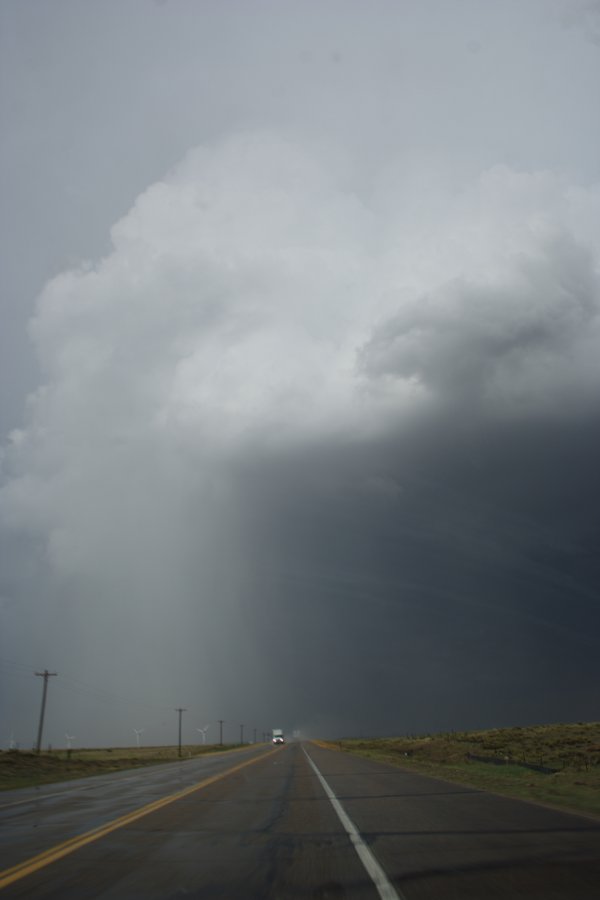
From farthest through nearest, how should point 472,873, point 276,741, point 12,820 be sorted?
1. point 276,741
2. point 12,820
3. point 472,873

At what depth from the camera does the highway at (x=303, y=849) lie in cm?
758

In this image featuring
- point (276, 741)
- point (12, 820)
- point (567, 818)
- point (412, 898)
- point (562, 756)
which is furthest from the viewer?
point (276, 741)

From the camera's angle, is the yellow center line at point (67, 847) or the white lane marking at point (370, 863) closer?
the white lane marking at point (370, 863)

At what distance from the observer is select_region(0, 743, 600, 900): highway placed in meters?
7.58

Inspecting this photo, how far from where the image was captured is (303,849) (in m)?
10.1

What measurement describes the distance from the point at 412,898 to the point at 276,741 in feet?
508

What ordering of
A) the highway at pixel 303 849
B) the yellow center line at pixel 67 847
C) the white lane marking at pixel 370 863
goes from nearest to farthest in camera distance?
the white lane marking at pixel 370 863
the highway at pixel 303 849
the yellow center line at pixel 67 847

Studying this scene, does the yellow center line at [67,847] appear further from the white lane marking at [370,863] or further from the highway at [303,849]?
the white lane marking at [370,863]

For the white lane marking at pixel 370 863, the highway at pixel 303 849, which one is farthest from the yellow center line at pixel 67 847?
the white lane marking at pixel 370 863

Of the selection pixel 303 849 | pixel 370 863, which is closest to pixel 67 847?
pixel 303 849

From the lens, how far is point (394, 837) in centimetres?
1098

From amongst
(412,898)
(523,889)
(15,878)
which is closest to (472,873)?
(523,889)

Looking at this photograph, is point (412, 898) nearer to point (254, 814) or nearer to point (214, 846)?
point (214, 846)

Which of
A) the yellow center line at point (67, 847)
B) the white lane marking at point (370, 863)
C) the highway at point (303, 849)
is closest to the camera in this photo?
the white lane marking at point (370, 863)
